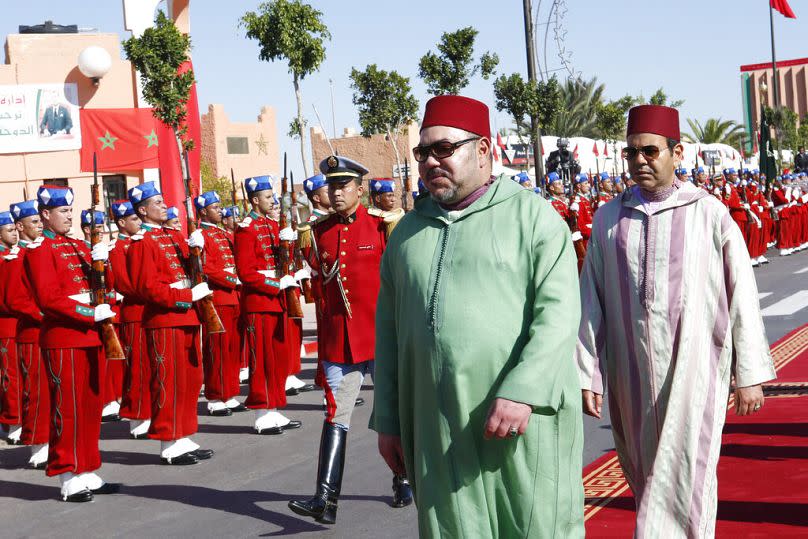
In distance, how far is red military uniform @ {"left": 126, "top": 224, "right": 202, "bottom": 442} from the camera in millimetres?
8797

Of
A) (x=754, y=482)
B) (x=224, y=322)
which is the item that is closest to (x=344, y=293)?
(x=754, y=482)

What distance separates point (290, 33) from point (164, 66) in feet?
15.7

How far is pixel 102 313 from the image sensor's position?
802cm

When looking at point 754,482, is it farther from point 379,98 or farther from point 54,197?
point 379,98

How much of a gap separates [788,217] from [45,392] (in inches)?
857

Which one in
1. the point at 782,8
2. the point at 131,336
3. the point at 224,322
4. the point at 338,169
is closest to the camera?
the point at 338,169

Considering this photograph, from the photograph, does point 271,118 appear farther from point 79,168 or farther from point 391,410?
point 391,410

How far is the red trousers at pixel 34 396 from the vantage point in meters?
9.42

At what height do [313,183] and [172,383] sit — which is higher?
[313,183]

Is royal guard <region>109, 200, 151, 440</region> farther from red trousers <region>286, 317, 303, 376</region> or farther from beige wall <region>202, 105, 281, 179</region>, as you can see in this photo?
beige wall <region>202, 105, 281, 179</region>

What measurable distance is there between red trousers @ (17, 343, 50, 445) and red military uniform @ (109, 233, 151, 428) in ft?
2.46

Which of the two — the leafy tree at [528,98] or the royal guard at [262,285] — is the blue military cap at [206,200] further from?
the leafy tree at [528,98]

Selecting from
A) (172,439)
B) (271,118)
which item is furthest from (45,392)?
(271,118)

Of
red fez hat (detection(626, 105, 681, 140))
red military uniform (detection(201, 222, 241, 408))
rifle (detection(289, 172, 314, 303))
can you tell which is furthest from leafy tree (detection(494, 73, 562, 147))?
red fez hat (detection(626, 105, 681, 140))
